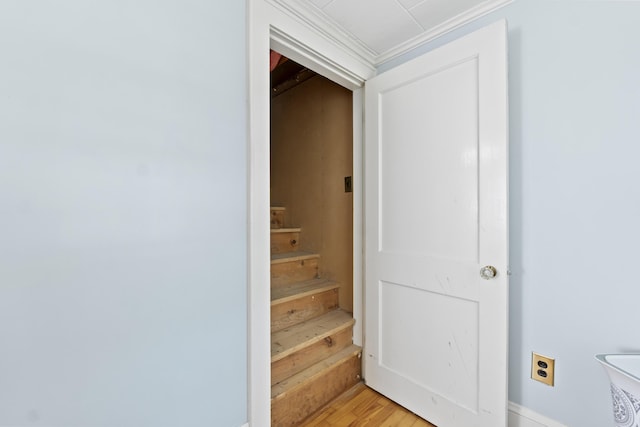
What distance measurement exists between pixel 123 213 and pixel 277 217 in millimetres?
1749

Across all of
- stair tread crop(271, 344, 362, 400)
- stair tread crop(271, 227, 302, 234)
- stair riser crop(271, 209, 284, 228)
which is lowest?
stair tread crop(271, 344, 362, 400)

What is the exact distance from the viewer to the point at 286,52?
1.42 meters

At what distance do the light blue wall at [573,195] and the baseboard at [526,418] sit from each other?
0.02 meters

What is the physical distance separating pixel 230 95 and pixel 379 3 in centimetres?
89

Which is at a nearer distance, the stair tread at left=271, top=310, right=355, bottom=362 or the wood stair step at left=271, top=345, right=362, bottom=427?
the wood stair step at left=271, top=345, right=362, bottom=427

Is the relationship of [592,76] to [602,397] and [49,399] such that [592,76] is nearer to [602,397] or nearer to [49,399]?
[602,397]

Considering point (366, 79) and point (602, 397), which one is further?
point (366, 79)

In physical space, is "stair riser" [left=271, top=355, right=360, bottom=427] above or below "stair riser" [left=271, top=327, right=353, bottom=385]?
below

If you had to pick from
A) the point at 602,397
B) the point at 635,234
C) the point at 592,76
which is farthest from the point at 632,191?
the point at 602,397

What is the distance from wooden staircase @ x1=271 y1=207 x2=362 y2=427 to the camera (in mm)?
1428

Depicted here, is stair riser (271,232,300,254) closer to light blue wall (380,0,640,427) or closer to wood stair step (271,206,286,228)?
wood stair step (271,206,286,228)

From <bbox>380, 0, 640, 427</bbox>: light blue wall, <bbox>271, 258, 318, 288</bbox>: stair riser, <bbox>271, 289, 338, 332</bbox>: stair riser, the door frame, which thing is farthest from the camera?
<bbox>271, 258, 318, 288</bbox>: stair riser

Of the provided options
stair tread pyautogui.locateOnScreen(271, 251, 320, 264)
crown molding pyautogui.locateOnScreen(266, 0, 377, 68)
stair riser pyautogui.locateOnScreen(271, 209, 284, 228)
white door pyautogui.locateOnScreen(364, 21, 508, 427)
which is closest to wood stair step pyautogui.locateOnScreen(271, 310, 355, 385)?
white door pyautogui.locateOnScreen(364, 21, 508, 427)

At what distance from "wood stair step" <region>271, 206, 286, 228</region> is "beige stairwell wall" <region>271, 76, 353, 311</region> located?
0.23 ft
